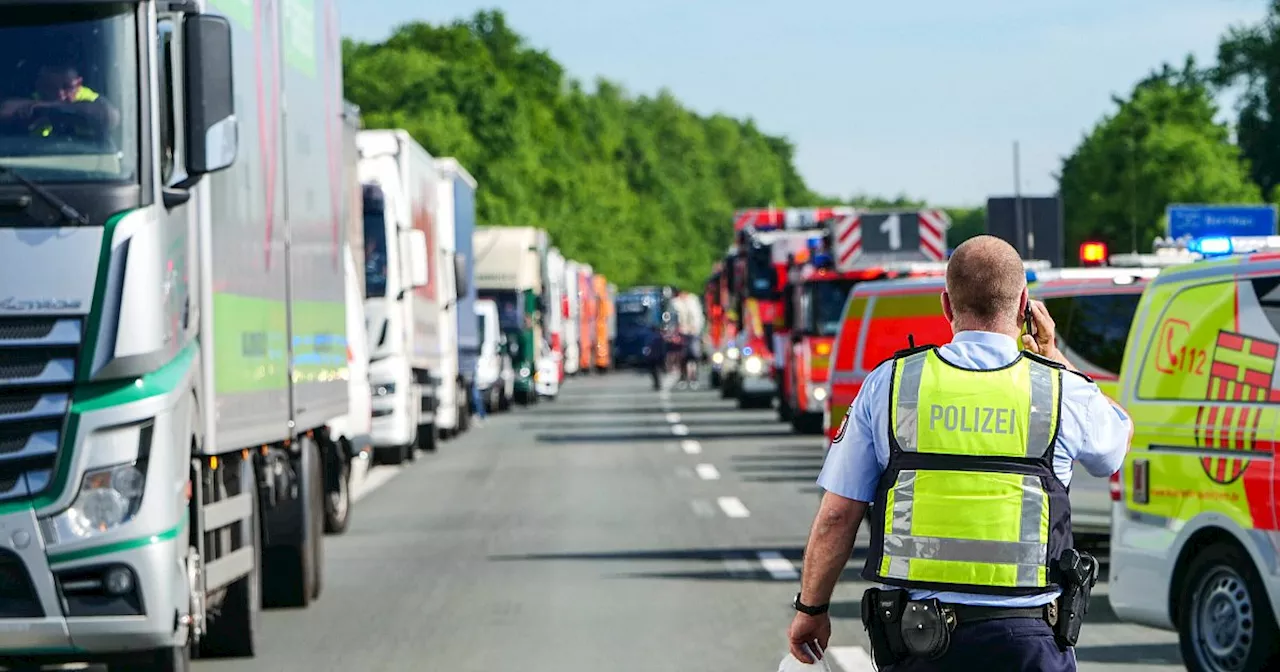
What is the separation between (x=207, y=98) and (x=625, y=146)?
457 feet

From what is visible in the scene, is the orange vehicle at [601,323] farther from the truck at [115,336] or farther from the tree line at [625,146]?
the truck at [115,336]

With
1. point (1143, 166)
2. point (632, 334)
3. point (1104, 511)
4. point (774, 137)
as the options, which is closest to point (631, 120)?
point (774, 137)

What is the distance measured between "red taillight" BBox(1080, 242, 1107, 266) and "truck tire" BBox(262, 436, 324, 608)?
6.03m

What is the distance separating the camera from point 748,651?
10.9 m

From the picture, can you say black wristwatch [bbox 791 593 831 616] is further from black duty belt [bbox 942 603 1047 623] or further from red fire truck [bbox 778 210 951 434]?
red fire truck [bbox 778 210 951 434]

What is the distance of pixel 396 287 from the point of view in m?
23.7

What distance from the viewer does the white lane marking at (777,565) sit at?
14391 mm

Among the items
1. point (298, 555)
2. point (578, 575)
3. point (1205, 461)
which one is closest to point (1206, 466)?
point (1205, 461)

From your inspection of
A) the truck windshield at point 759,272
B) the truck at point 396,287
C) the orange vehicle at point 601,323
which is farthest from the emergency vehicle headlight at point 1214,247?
the orange vehicle at point 601,323

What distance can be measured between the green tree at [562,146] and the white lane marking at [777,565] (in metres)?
69.3

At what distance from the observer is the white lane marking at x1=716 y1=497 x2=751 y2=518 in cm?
1942

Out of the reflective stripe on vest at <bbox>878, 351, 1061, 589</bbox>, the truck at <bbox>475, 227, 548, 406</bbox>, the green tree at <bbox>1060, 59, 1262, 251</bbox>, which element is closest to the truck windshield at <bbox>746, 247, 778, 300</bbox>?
the truck at <bbox>475, 227, 548, 406</bbox>

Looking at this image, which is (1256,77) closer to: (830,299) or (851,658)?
(830,299)

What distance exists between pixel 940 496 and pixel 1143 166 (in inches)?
2593
